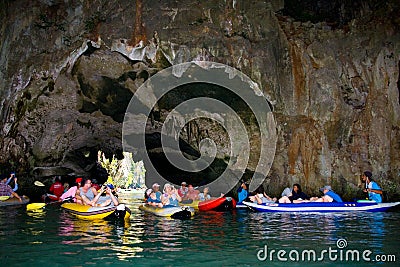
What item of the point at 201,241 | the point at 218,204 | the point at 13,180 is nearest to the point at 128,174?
the point at 13,180

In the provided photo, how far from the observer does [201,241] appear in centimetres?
748

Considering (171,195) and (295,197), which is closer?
(171,195)

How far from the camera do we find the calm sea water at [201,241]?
5.88 meters

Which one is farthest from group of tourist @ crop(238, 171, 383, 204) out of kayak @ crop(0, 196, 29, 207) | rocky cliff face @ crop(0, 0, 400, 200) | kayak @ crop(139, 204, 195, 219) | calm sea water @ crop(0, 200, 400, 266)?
kayak @ crop(0, 196, 29, 207)

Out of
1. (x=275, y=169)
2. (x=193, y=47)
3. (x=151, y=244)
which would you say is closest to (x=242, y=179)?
(x=275, y=169)

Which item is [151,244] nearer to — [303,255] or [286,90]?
[303,255]

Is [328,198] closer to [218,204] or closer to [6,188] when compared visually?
[218,204]

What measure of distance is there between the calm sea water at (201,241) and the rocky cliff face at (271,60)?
4.71 m

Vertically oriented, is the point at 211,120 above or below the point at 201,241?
above

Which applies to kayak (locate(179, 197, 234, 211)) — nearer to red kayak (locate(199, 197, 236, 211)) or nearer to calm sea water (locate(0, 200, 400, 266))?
red kayak (locate(199, 197, 236, 211))

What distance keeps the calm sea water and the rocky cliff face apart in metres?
4.71

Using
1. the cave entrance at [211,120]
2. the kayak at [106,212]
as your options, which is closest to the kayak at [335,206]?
the cave entrance at [211,120]

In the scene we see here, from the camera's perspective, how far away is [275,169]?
16281 millimetres

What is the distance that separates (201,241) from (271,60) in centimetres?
965
